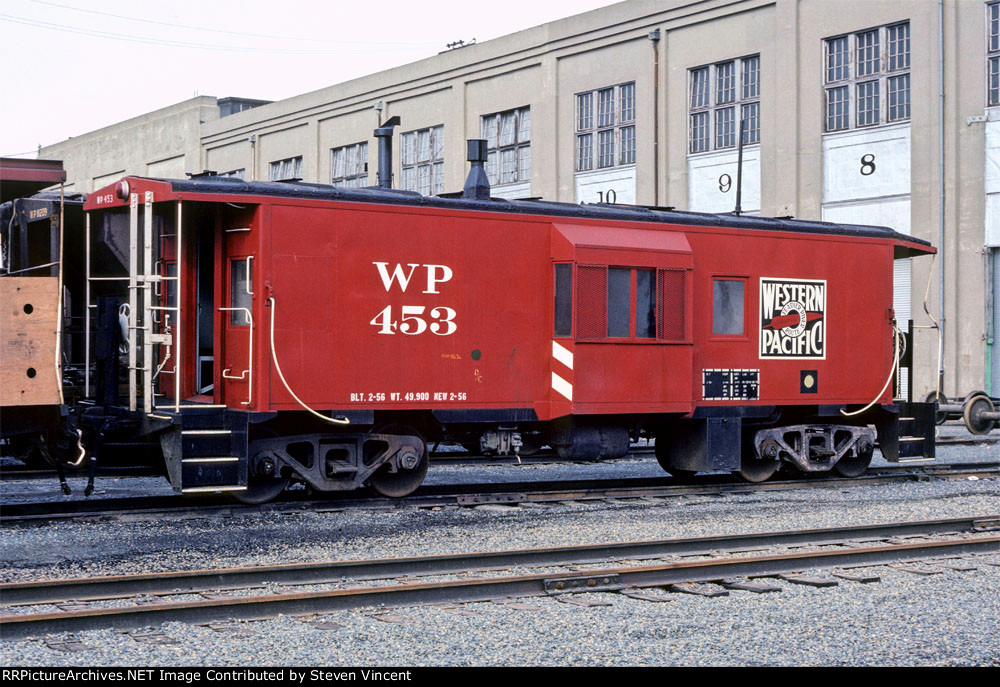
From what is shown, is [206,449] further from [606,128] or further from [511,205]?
[606,128]

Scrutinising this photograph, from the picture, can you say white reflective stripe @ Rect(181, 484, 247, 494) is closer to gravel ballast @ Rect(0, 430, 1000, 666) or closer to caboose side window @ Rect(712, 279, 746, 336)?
gravel ballast @ Rect(0, 430, 1000, 666)

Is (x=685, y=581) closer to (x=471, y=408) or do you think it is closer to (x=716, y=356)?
(x=471, y=408)

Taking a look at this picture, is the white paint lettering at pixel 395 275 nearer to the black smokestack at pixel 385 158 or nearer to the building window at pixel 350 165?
the black smokestack at pixel 385 158

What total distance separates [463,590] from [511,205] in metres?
6.03

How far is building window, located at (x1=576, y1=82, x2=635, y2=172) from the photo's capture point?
3534 centimetres

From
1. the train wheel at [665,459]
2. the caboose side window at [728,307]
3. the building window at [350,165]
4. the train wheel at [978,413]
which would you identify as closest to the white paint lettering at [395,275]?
the caboose side window at [728,307]

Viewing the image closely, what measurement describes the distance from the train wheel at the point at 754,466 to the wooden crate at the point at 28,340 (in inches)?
329

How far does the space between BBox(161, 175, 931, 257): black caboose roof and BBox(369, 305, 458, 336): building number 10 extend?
1120 millimetres

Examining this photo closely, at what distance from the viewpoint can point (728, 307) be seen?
47.6ft

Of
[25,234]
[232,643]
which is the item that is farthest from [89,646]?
[25,234]

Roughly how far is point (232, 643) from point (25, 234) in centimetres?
894

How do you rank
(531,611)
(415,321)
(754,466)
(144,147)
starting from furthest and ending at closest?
1. (144,147)
2. (754,466)
3. (415,321)
4. (531,611)

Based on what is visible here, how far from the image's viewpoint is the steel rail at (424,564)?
25.8ft

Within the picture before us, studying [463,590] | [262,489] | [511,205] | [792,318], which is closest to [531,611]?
[463,590]
